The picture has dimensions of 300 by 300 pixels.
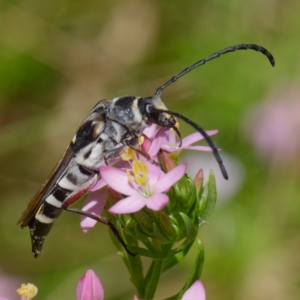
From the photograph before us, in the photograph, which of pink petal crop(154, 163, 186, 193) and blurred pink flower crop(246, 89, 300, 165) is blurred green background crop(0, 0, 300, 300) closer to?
blurred pink flower crop(246, 89, 300, 165)

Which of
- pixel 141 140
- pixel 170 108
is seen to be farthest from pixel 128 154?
pixel 170 108

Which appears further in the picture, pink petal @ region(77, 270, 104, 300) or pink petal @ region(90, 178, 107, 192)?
pink petal @ region(90, 178, 107, 192)

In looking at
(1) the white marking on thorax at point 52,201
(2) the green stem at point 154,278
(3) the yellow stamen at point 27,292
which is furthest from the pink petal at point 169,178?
(3) the yellow stamen at point 27,292

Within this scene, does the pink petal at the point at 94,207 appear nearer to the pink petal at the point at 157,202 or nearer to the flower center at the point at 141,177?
the flower center at the point at 141,177

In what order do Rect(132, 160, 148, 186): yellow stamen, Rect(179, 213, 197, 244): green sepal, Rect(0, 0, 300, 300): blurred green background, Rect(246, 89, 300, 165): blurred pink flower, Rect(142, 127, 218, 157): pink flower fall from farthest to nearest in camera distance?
Rect(246, 89, 300, 165): blurred pink flower
Rect(0, 0, 300, 300): blurred green background
Rect(142, 127, 218, 157): pink flower
Rect(132, 160, 148, 186): yellow stamen
Rect(179, 213, 197, 244): green sepal

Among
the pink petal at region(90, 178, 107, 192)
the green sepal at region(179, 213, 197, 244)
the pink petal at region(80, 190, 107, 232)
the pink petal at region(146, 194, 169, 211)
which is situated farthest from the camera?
the pink petal at region(80, 190, 107, 232)

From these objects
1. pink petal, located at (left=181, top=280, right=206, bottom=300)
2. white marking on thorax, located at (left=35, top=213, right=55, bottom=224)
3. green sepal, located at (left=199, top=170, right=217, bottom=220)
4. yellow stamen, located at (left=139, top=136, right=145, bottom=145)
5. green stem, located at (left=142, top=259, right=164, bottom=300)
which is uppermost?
yellow stamen, located at (left=139, top=136, right=145, bottom=145)

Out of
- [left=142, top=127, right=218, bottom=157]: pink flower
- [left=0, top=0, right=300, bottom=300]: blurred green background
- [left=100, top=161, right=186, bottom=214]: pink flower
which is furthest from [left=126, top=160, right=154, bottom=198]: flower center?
[left=0, top=0, right=300, bottom=300]: blurred green background
